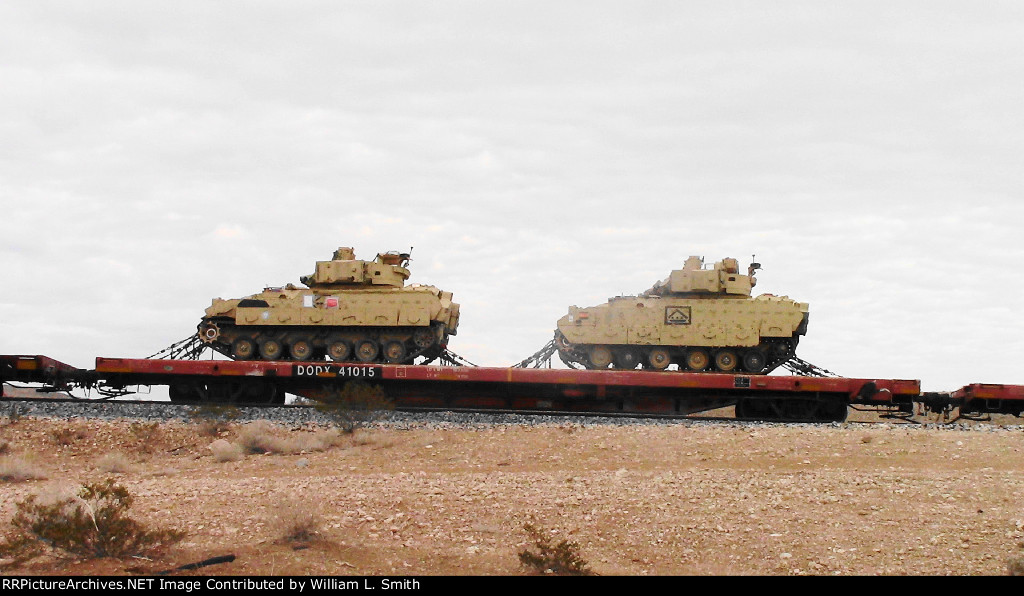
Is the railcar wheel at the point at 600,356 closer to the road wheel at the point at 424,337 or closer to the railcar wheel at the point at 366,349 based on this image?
the road wheel at the point at 424,337

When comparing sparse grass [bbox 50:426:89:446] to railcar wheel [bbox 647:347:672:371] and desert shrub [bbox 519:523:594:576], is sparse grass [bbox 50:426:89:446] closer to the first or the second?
desert shrub [bbox 519:523:594:576]

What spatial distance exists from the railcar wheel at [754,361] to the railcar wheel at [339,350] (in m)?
11.0

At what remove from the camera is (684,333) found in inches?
933

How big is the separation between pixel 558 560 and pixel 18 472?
1044cm

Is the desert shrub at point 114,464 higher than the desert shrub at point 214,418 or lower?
lower

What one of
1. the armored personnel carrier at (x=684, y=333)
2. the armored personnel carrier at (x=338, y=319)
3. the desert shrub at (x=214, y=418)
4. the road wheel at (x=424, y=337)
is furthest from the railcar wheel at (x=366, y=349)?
the desert shrub at (x=214, y=418)

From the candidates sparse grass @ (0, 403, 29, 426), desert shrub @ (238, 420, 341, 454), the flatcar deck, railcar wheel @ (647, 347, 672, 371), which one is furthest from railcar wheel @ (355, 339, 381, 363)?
sparse grass @ (0, 403, 29, 426)

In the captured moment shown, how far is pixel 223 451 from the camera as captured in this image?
51.2 ft

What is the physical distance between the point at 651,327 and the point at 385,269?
298 inches

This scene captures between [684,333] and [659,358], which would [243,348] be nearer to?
[659,358]

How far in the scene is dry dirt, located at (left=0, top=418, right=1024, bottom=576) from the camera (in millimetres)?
9297

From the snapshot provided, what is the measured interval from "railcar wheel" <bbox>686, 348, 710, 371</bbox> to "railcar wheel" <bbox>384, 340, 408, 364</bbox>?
25.8 feet

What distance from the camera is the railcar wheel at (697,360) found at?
2383 centimetres
